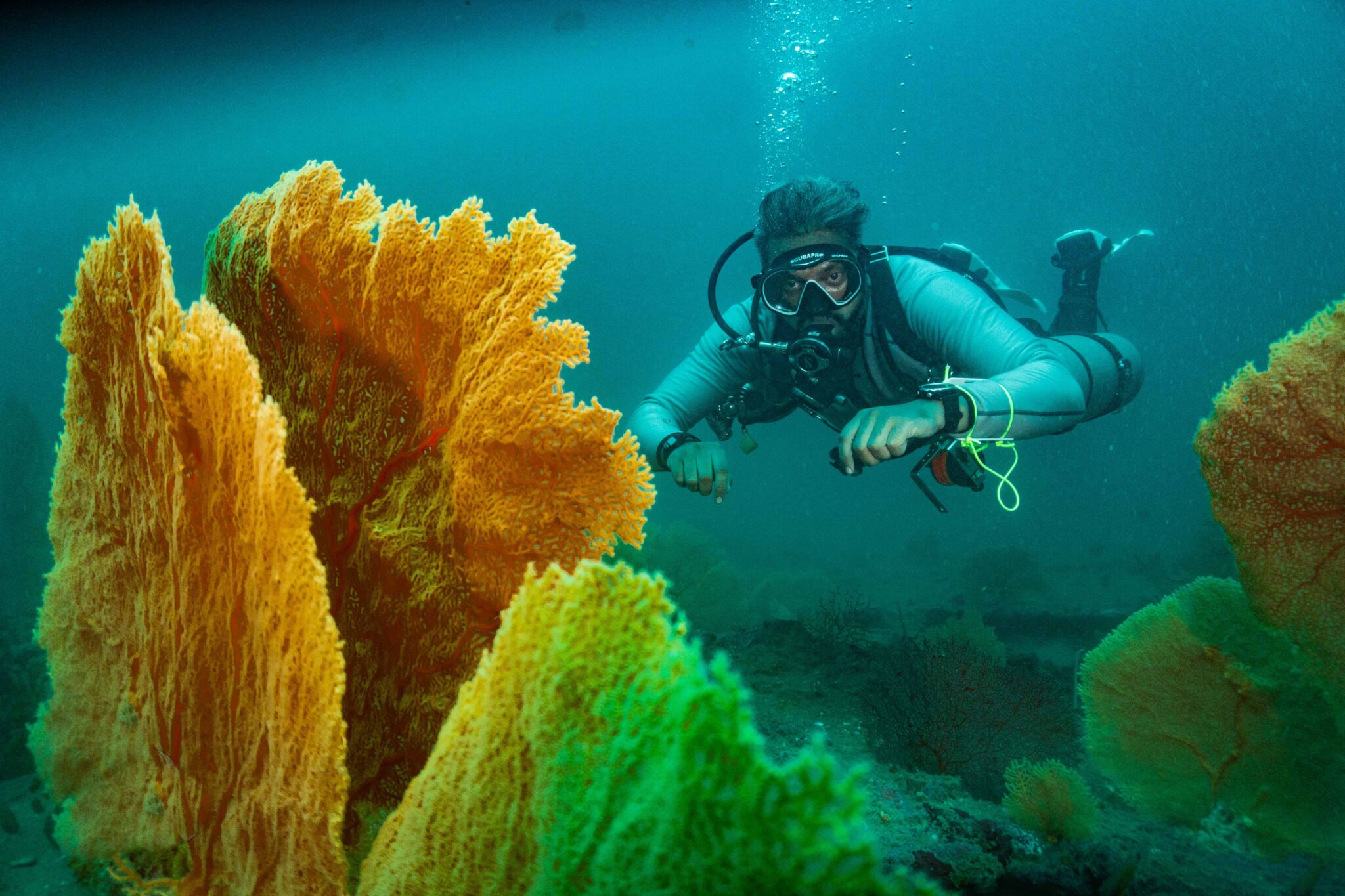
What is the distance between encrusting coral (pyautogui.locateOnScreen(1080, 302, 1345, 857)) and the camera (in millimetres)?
2670

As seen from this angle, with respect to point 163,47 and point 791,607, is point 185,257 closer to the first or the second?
point 163,47

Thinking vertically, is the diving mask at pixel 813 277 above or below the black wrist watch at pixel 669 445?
above

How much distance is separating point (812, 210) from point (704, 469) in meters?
2.52

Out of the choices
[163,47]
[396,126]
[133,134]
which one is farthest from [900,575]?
[396,126]

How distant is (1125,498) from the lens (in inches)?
2274

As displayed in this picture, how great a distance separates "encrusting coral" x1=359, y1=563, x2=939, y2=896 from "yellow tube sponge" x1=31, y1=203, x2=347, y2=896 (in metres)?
0.36

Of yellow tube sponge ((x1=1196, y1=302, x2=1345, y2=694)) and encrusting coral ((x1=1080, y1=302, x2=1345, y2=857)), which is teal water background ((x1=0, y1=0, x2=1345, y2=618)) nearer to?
encrusting coral ((x1=1080, y1=302, x2=1345, y2=857))

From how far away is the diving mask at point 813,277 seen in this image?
476 cm

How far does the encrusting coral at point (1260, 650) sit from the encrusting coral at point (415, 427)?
2.84 meters

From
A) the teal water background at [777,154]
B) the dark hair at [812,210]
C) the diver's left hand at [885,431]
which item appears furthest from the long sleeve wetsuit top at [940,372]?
the teal water background at [777,154]

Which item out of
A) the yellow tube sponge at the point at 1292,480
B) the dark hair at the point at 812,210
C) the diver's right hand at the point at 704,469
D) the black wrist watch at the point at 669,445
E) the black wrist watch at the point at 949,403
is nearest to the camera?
the yellow tube sponge at the point at 1292,480

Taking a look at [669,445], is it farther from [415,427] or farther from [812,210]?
[812,210]

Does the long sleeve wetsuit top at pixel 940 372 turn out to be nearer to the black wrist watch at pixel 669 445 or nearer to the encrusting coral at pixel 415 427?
the black wrist watch at pixel 669 445

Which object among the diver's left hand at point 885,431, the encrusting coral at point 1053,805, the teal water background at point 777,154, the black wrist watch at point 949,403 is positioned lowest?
the encrusting coral at point 1053,805
